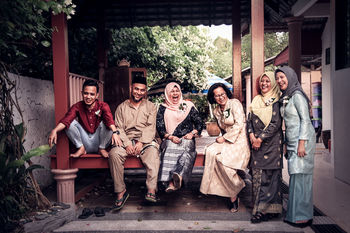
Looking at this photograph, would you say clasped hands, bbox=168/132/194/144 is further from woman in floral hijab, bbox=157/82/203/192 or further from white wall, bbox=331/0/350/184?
white wall, bbox=331/0/350/184

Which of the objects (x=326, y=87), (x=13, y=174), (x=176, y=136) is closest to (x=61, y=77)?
(x=13, y=174)

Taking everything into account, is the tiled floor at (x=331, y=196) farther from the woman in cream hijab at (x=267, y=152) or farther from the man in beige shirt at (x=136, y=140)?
the man in beige shirt at (x=136, y=140)

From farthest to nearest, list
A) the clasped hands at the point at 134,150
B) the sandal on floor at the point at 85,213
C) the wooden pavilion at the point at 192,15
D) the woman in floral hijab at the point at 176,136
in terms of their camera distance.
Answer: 1. the wooden pavilion at the point at 192,15
2. the clasped hands at the point at 134,150
3. the woman in floral hijab at the point at 176,136
4. the sandal on floor at the point at 85,213

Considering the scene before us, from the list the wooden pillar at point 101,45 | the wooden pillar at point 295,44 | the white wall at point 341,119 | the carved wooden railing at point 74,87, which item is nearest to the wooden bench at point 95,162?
the carved wooden railing at point 74,87

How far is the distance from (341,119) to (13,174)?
16.8ft

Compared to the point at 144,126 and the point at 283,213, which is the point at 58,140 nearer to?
the point at 144,126

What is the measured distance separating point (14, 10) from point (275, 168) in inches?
131

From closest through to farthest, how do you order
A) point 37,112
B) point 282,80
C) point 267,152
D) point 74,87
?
point 282,80
point 267,152
point 37,112
point 74,87

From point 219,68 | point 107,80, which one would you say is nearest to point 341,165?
point 107,80

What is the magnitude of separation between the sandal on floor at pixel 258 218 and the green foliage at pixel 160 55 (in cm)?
644

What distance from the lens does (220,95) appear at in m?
4.41

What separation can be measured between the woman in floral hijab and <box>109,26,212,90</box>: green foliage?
481 cm

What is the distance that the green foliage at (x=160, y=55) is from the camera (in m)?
9.56

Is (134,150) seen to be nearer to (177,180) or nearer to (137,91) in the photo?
(177,180)
